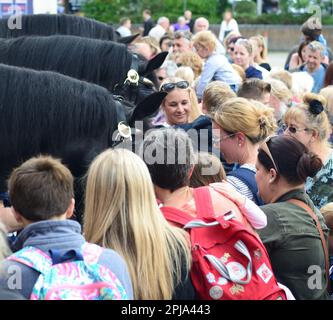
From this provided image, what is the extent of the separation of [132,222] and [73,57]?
6.14ft

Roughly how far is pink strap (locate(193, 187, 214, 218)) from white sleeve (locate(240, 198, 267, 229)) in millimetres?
180

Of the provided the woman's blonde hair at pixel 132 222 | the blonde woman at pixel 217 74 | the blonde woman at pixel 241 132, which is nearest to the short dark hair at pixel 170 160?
the woman's blonde hair at pixel 132 222

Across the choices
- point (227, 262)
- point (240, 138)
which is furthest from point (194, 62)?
point (227, 262)

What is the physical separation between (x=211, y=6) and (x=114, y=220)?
81.7 feet

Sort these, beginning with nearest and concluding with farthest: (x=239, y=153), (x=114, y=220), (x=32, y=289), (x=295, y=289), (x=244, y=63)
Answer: (x=32, y=289)
(x=114, y=220)
(x=295, y=289)
(x=239, y=153)
(x=244, y=63)

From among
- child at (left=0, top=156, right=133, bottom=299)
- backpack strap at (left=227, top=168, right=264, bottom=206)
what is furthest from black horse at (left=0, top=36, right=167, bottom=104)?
child at (left=0, top=156, right=133, bottom=299)

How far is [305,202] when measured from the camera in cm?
346

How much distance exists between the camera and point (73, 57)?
428cm

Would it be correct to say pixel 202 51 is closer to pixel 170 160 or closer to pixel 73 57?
pixel 73 57

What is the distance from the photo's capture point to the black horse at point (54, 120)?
313 centimetres

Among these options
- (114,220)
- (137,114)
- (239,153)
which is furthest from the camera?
(239,153)

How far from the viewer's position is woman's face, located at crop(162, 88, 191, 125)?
18.1 feet
